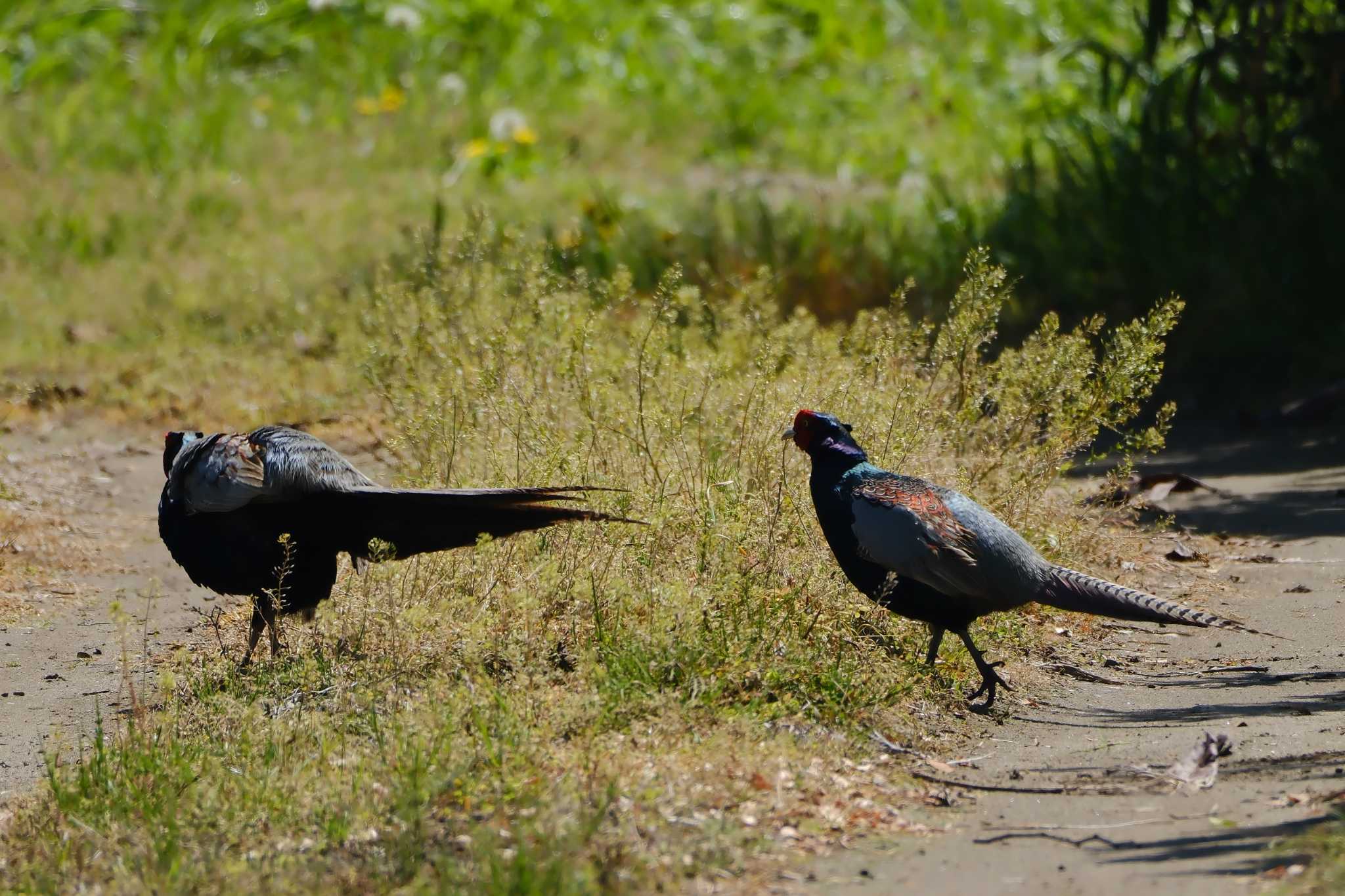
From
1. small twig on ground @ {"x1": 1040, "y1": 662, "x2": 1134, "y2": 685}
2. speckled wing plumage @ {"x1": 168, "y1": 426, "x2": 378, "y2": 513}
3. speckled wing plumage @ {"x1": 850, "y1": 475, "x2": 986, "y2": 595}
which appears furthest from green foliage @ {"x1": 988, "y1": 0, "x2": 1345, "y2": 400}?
speckled wing plumage @ {"x1": 168, "y1": 426, "x2": 378, "y2": 513}

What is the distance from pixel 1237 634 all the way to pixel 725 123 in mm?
10143

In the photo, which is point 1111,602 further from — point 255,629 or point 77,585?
point 77,585

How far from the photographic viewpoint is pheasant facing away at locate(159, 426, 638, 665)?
222 inches

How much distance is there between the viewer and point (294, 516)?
5.79 metres

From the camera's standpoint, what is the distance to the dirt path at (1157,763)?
3.96 m

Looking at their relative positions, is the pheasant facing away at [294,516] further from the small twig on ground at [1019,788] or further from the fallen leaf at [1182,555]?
the fallen leaf at [1182,555]

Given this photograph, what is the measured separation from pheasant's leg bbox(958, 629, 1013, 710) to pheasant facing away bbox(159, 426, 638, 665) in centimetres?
133

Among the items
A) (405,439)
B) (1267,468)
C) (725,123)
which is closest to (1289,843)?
(405,439)

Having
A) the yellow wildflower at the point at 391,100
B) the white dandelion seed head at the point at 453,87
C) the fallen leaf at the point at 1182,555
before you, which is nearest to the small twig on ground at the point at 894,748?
the fallen leaf at the point at 1182,555

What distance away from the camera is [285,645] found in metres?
5.99

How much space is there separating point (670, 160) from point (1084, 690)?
10.2 m

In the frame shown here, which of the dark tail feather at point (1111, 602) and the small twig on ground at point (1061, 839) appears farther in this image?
the dark tail feather at point (1111, 602)

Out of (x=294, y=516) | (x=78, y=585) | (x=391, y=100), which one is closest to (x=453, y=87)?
(x=391, y=100)

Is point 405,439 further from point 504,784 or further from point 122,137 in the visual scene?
point 122,137
